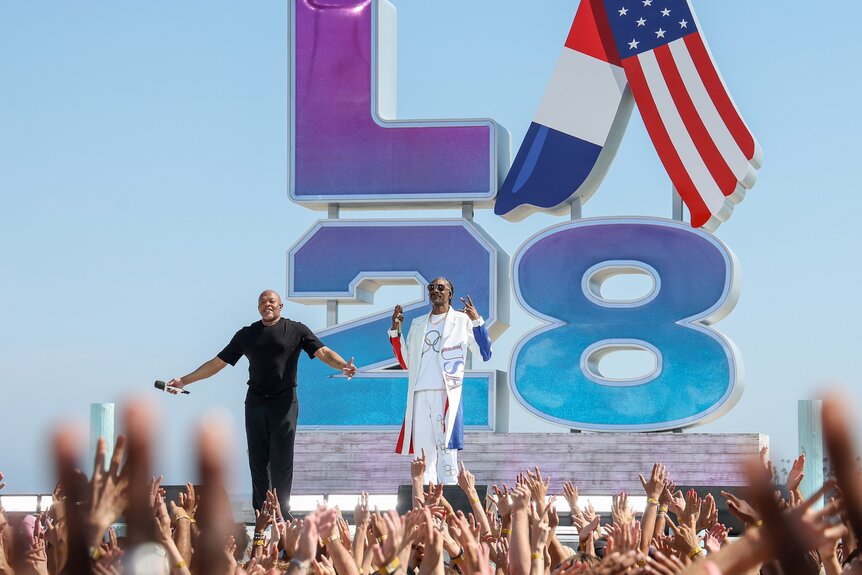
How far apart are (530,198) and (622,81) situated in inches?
60.5

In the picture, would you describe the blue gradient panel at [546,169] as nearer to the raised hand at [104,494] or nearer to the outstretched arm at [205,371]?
the outstretched arm at [205,371]

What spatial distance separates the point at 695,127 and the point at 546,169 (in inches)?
62.5

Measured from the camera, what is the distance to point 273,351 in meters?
7.31

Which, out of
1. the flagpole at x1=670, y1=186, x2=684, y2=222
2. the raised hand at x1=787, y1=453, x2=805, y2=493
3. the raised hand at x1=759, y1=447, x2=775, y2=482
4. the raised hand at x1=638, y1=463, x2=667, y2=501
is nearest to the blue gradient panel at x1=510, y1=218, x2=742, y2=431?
the flagpole at x1=670, y1=186, x2=684, y2=222

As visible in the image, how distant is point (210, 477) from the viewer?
1.41 meters

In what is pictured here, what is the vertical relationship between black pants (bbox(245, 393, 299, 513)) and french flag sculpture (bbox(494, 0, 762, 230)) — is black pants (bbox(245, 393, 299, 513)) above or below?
below

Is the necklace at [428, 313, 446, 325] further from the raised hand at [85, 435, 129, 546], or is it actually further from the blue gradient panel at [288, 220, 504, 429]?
the raised hand at [85, 435, 129, 546]

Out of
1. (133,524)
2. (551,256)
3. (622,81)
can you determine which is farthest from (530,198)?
(133,524)

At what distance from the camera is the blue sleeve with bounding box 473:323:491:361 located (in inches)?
337

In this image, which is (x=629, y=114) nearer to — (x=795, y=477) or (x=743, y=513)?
(x=795, y=477)

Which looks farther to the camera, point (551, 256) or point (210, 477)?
point (551, 256)

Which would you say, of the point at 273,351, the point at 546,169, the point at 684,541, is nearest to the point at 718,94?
the point at 546,169

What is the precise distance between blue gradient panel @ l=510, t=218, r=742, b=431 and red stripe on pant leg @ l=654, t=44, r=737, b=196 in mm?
598

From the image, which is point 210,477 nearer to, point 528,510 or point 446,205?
point 528,510
